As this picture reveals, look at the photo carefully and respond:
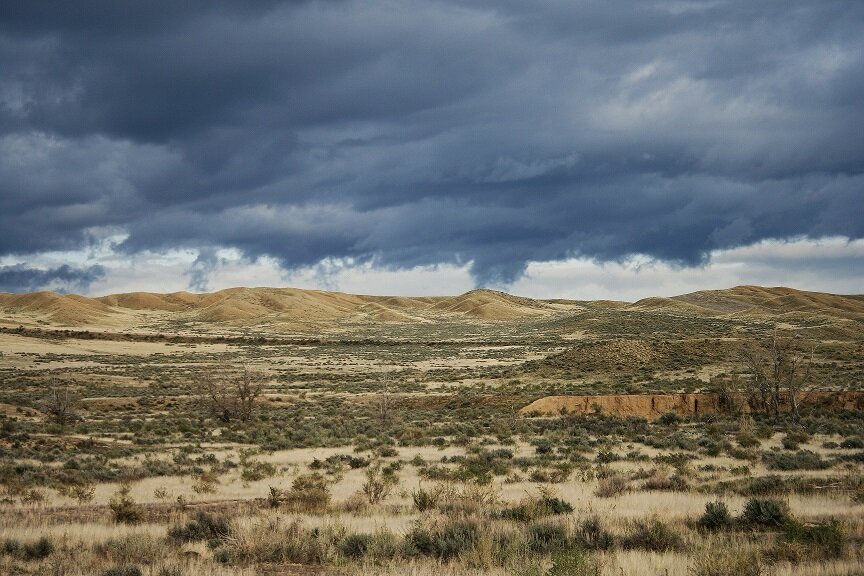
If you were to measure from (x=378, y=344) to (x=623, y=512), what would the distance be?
101596 mm

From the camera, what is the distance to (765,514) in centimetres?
1076

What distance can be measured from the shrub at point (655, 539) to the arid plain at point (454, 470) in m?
0.05

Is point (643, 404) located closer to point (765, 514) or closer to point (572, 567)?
point (765, 514)

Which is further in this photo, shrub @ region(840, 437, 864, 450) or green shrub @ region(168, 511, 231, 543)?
shrub @ region(840, 437, 864, 450)

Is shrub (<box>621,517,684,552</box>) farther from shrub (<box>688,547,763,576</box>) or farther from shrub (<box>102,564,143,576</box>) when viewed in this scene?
shrub (<box>102,564,143,576</box>)

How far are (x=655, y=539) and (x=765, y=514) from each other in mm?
2544

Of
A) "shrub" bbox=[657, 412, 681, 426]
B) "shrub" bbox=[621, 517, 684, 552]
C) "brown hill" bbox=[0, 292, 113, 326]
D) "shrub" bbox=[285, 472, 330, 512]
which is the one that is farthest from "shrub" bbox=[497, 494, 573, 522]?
"brown hill" bbox=[0, 292, 113, 326]

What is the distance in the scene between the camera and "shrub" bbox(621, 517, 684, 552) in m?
9.38

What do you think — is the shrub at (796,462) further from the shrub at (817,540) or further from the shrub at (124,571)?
the shrub at (124,571)

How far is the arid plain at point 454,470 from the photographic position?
913 cm

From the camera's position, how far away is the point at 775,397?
3353 centimetres

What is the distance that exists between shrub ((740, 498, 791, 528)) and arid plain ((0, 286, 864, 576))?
1.6 inches

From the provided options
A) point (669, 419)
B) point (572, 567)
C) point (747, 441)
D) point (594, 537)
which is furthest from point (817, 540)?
point (669, 419)

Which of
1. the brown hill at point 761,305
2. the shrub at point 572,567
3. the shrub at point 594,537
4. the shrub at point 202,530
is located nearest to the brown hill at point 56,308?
the brown hill at point 761,305
